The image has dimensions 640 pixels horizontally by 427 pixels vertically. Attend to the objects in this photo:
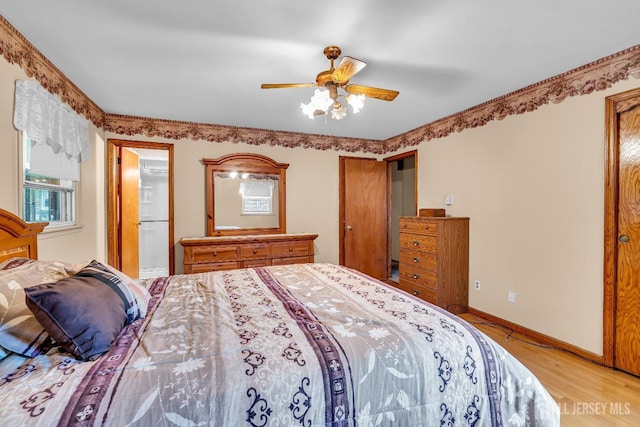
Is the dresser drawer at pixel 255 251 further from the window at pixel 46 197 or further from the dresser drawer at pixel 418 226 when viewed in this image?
the dresser drawer at pixel 418 226

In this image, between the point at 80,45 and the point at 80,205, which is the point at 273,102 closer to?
the point at 80,45

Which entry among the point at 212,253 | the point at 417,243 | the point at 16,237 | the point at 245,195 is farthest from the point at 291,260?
the point at 16,237

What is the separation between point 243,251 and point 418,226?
7.19 feet

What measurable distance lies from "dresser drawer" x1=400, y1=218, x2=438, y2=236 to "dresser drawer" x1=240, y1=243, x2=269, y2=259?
1.81 meters

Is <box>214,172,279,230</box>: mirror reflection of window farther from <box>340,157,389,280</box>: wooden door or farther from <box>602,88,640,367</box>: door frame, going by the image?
<box>602,88,640,367</box>: door frame

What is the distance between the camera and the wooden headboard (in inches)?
61.9

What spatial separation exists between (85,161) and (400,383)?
135 inches

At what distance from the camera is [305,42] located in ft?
6.37

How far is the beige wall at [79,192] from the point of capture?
5.94 ft

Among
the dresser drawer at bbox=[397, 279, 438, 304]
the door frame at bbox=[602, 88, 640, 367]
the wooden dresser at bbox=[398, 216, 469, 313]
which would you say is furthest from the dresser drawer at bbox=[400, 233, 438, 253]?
the door frame at bbox=[602, 88, 640, 367]

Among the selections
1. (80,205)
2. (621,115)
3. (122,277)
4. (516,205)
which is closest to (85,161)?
(80,205)

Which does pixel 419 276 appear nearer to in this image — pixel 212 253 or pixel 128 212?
pixel 212 253

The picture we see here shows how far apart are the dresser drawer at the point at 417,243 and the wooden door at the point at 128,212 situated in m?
3.59

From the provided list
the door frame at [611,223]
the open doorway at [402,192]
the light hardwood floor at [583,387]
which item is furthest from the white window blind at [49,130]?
the open doorway at [402,192]
